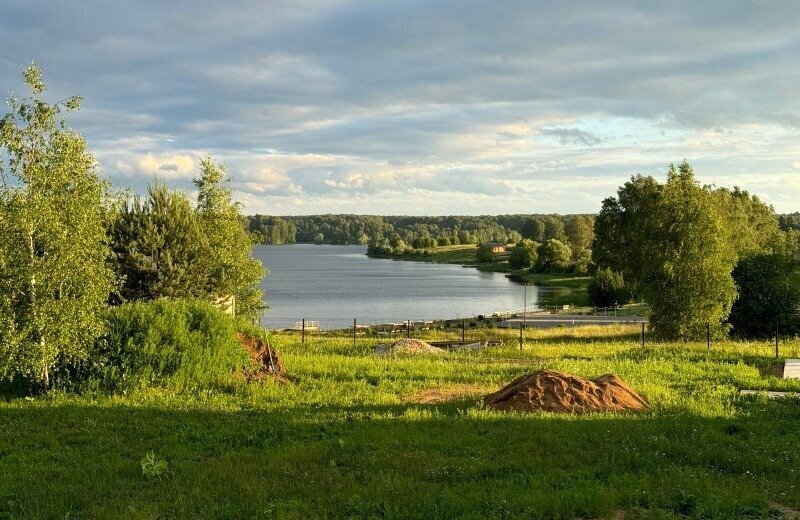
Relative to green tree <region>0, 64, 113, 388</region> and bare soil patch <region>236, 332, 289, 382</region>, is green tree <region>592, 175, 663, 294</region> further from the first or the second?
green tree <region>0, 64, 113, 388</region>

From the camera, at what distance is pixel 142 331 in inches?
772

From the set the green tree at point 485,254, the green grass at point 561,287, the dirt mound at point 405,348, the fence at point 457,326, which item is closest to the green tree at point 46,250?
the dirt mound at point 405,348

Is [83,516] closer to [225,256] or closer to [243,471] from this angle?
[243,471]

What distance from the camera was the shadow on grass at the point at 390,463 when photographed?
9.03m

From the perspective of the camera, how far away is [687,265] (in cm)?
3475

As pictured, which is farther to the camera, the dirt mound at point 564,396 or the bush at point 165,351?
the bush at point 165,351

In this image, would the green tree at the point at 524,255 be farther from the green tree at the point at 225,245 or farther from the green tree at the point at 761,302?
the green tree at the point at 225,245

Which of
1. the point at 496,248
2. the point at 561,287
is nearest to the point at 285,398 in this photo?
the point at 561,287

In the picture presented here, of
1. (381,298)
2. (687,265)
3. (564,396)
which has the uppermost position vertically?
(687,265)

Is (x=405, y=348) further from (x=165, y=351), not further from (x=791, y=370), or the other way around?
(x=791, y=370)

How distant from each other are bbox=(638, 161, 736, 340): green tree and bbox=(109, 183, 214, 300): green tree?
75.1 feet

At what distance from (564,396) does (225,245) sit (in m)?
19.8

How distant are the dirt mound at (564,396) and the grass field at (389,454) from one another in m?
0.69

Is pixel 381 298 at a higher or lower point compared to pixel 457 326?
lower
